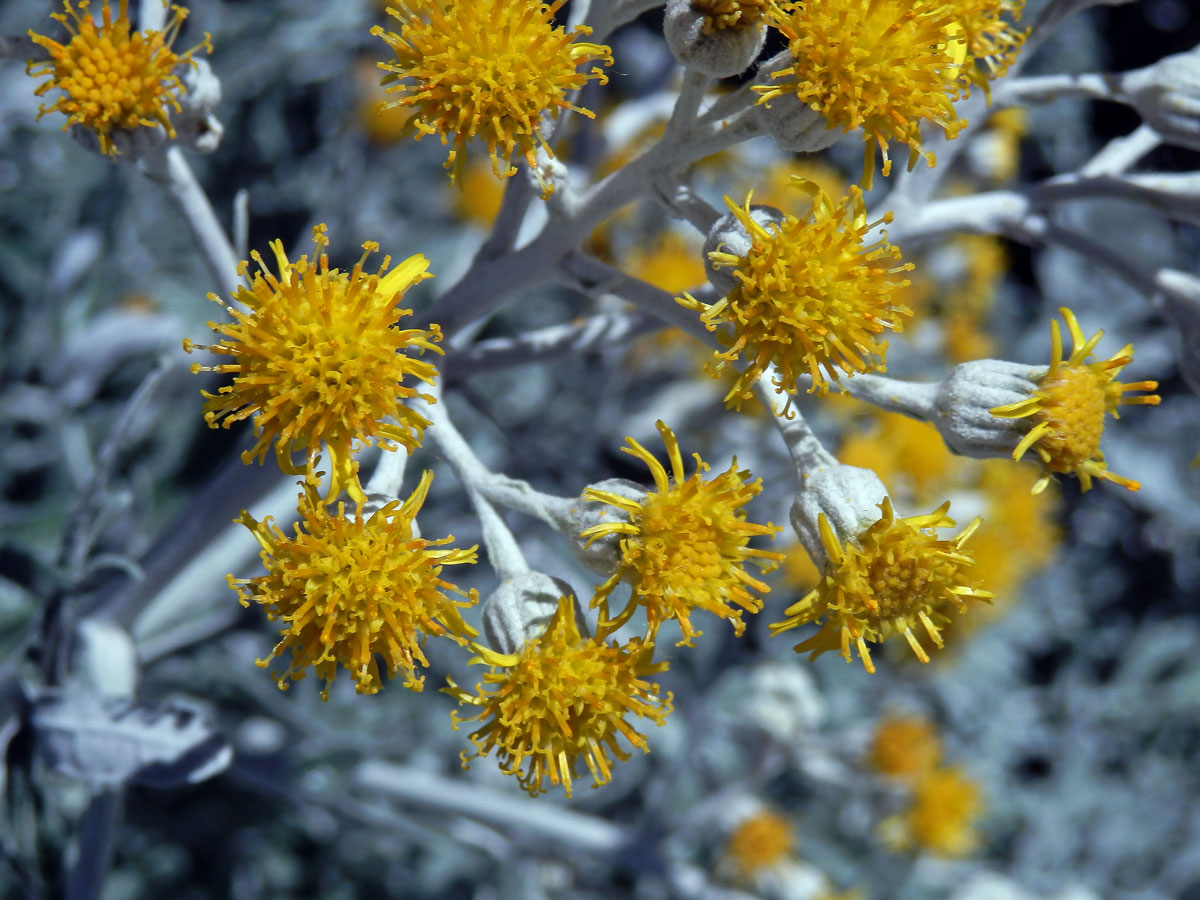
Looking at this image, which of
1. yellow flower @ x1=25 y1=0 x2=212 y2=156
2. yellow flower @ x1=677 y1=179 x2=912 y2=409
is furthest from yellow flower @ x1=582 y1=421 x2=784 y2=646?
yellow flower @ x1=25 y1=0 x2=212 y2=156

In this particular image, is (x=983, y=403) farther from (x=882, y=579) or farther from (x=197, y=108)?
(x=197, y=108)

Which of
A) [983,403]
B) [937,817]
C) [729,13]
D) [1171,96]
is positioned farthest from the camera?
[937,817]

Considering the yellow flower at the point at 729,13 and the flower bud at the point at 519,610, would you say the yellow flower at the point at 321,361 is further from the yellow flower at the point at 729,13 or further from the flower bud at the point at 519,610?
the yellow flower at the point at 729,13

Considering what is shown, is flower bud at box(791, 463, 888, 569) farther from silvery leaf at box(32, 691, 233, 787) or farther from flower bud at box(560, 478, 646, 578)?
silvery leaf at box(32, 691, 233, 787)

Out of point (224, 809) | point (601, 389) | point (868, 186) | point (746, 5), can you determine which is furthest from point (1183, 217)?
point (224, 809)

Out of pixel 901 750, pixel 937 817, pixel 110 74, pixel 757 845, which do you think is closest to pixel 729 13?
pixel 110 74
